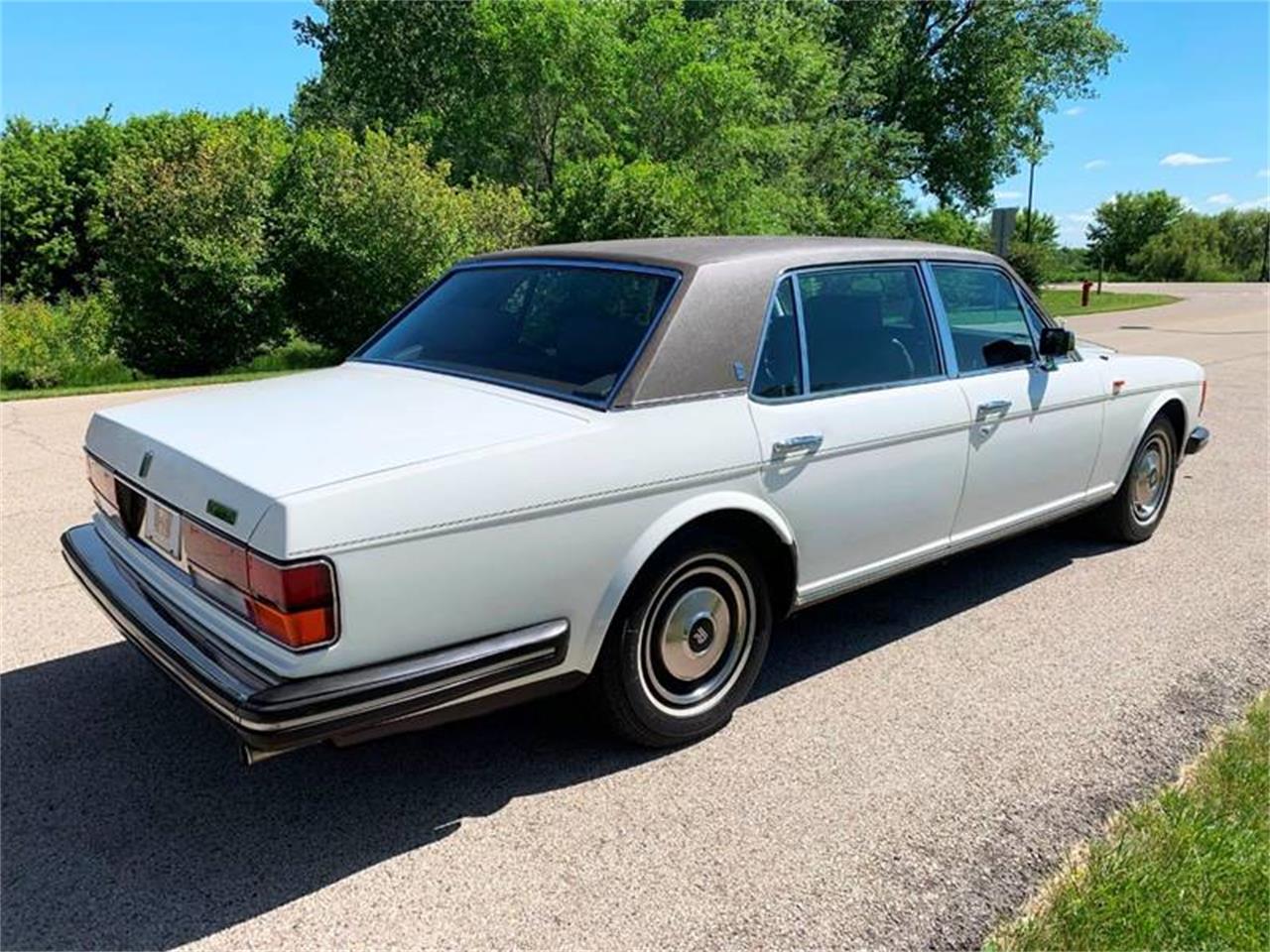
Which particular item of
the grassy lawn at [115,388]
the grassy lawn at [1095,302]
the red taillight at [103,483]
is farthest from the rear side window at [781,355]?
the grassy lawn at [1095,302]

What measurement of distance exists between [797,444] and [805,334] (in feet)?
1.59

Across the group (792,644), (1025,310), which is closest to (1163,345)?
(1025,310)

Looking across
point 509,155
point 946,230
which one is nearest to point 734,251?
point 509,155

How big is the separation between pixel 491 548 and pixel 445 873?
91 centimetres

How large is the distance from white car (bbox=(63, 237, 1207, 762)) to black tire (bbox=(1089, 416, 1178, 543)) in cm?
93

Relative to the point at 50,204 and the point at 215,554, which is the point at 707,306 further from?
the point at 50,204

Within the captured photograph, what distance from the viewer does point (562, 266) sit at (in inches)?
147

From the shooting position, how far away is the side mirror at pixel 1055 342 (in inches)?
182

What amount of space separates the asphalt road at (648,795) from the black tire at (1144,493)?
33.1 inches

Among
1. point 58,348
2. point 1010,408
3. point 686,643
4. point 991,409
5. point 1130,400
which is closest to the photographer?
point 686,643

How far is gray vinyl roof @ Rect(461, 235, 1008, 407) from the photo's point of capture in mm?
3141

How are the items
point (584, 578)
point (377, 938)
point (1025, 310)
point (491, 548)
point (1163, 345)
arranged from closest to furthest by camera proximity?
point (377, 938), point (491, 548), point (584, 578), point (1025, 310), point (1163, 345)

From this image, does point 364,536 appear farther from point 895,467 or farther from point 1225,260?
point 1225,260

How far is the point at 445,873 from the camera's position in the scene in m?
2.65
